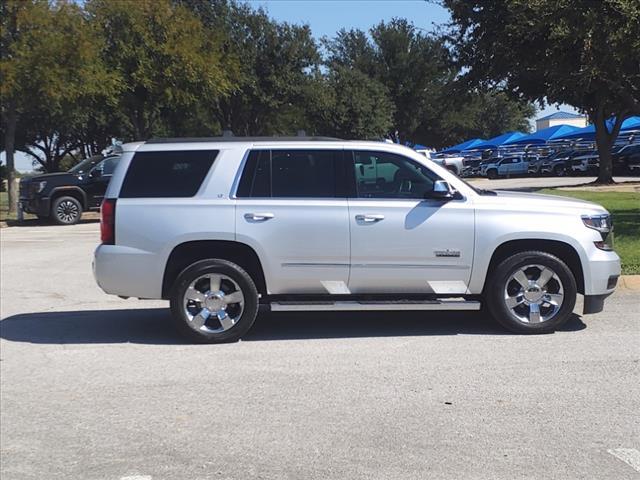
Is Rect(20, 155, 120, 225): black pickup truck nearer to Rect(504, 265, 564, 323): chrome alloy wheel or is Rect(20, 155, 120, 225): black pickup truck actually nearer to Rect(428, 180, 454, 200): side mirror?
Rect(428, 180, 454, 200): side mirror

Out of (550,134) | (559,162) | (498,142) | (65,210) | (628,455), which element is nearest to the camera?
(628,455)

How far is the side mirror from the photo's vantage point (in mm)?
6883

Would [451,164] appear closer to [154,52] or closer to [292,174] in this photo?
[154,52]

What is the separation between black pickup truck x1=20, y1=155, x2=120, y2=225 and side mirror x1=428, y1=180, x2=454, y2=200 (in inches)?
603

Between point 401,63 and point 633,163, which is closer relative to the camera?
point 633,163

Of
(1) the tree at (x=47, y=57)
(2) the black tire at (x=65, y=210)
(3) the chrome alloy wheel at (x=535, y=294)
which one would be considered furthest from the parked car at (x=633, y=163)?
(3) the chrome alloy wheel at (x=535, y=294)

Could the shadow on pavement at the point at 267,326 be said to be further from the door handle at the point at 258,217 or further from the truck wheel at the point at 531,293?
the door handle at the point at 258,217

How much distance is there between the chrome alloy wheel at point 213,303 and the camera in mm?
7004

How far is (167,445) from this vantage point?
4.72m

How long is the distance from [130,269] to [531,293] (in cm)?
390

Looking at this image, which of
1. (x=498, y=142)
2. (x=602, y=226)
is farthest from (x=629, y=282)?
(x=498, y=142)

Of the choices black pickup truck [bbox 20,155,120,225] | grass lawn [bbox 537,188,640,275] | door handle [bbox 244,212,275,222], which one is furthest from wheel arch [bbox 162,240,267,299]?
black pickup truck [bbox 20,155,120,225]

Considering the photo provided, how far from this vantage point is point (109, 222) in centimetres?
702

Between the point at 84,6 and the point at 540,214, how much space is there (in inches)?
901
